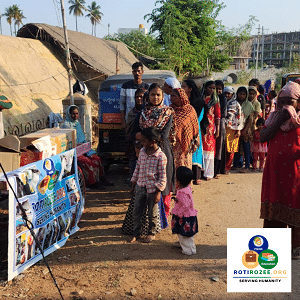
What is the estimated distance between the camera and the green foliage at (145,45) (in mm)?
24263

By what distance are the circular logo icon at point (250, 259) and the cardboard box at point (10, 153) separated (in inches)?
99.8

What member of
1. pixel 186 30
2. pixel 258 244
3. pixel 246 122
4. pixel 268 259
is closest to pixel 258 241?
pixel 258 244

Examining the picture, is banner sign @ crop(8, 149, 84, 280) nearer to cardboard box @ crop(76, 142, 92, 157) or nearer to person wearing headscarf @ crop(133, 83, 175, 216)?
cardboard box @ crop(76, 142, 92, 157)

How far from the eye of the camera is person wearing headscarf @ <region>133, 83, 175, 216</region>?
15.2 ft

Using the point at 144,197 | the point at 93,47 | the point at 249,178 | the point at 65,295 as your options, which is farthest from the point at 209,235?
the point at 93,47

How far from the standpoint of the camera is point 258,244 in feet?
13.0

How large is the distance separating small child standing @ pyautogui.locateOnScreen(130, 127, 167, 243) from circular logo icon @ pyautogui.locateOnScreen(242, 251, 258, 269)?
3.80ft

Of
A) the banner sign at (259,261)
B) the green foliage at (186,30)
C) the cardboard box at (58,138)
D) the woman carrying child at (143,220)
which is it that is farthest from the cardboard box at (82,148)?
the green foliage at (186,30)

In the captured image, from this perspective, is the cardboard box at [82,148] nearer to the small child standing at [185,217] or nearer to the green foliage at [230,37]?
the small child standing at [185,217]

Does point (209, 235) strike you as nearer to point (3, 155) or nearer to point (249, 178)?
point (3, 155)

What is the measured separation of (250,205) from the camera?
20.0 feet

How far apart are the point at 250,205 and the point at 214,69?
24861 mm

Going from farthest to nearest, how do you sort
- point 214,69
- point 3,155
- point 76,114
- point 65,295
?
point 214,69
point 76,114
point 3,155
point 65,295

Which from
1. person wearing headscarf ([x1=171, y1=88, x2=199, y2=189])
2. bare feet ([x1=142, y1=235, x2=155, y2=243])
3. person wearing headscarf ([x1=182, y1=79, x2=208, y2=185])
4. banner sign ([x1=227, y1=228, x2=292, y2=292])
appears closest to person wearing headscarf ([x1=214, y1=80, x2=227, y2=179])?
person wearing headscarf ([x1=182, y1=79, x2=208, y2=185])
